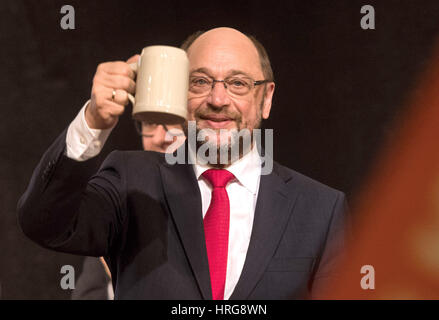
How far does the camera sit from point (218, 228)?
1082mm

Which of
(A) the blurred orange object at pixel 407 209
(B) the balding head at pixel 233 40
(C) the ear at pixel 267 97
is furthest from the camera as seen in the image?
(A) the blurred orange object at pixel 407 209

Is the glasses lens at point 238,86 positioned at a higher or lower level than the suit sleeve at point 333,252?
higher

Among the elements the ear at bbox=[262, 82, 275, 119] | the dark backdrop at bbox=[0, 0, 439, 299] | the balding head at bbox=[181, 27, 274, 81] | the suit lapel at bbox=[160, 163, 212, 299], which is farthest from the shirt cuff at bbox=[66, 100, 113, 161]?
the dark backdrop at bbox=[0, 0, 439, 299]

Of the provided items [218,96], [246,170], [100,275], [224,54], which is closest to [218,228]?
[246,170]

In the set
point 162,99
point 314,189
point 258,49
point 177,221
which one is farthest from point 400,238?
point 162,99

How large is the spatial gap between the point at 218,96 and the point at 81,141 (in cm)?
39

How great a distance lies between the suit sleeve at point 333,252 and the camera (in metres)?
1.11

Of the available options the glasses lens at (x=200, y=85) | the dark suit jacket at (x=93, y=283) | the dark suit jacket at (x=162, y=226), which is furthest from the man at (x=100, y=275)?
the dark suit jacket at (x=162, y=226)

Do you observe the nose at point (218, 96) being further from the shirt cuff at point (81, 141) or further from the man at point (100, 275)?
the man at point (100, 275)

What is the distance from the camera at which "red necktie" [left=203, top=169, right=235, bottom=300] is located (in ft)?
3.39

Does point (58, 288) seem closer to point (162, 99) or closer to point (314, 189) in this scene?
point (314, 189)

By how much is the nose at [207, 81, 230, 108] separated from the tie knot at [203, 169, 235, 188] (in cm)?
15

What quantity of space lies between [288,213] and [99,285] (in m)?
0.95

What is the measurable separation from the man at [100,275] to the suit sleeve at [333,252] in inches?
29.0
